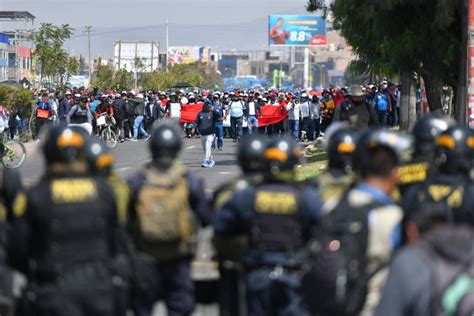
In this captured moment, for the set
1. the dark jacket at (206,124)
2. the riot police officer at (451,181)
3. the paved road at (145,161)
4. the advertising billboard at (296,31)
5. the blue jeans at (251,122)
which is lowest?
the paved road at (145,161)

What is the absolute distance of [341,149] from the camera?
349 inches

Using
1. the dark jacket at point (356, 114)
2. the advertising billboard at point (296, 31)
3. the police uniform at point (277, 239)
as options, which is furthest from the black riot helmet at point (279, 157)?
the advertising billboard at point (296, 31)

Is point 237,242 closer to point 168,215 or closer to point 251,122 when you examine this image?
point 168,215

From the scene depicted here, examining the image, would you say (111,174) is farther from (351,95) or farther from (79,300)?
(351,95)

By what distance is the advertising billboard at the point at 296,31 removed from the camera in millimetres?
139375

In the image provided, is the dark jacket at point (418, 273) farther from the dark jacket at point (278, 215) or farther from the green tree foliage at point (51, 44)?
the green tree foliage at point (51, 44)

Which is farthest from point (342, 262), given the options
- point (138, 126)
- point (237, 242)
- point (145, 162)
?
point (138, 126)

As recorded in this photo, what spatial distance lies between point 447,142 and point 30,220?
240cm

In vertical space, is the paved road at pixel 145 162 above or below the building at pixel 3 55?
below

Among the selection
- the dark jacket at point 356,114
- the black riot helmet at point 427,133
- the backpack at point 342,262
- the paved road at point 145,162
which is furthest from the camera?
the paved road at point 145,162

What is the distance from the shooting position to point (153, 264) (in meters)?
8.08

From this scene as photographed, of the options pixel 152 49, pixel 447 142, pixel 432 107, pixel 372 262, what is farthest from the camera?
pixel 152 49

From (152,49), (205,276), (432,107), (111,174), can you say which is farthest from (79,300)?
(152,49)

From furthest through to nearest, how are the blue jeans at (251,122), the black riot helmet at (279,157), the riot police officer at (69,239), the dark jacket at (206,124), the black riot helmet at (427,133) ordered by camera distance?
1. the blue jeans at (251,122)
2. the dark jacket at (206,124)
3. the black riot helmet at (427,133)
4. the black riot helmet at (279,157)
5. the riot police officer at (69,239)
